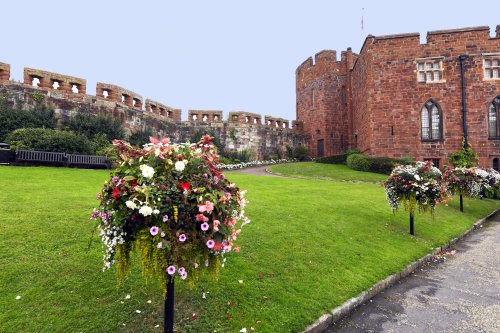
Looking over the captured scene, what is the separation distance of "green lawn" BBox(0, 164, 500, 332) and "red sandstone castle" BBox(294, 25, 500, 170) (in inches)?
726

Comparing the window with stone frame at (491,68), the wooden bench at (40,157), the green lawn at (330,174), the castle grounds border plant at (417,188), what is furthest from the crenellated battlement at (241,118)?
the castle grounds border plant at (417,188)

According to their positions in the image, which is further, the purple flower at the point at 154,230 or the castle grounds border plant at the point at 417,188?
the castle grounds border plant at the point at 417,188

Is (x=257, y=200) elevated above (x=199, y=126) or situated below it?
below

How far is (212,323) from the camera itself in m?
3.95

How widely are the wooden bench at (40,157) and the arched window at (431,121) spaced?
26256mm

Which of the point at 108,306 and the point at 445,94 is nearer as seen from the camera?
the point at 108,306

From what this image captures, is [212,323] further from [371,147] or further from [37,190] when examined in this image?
[371,147]

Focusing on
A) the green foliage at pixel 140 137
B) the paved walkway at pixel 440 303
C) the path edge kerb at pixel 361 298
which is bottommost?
the paved walkway at pixel 440 303

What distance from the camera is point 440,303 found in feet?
17.5

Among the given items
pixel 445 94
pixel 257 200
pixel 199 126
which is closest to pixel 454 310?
pixel 257 200

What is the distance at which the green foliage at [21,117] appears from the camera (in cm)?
1795

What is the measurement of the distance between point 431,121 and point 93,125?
85.5 ft

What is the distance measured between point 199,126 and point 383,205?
70.0 ft

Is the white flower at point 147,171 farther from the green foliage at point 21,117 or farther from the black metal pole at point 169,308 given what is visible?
the green foliage at point 21,117
